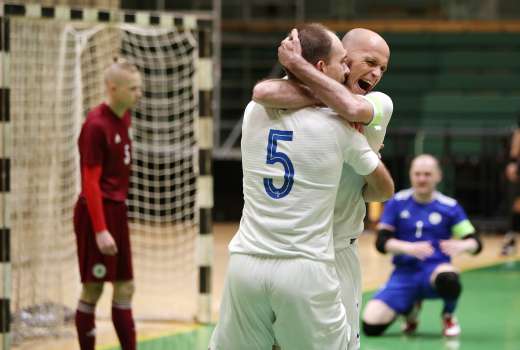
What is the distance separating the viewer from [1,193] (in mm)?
5492

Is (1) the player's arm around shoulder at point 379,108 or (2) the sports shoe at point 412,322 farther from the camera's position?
(2) the sports shoe at point 412,322

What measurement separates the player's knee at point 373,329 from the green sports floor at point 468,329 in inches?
2.3

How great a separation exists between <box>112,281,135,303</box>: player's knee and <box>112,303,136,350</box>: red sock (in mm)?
30

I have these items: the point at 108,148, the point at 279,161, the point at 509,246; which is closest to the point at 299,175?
the point at 279,161

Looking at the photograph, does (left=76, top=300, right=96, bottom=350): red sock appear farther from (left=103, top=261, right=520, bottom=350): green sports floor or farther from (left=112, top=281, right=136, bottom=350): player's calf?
(left=103, top=261, right=520, bottom=350): green sports floor

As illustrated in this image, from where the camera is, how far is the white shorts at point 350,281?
11.2 ft

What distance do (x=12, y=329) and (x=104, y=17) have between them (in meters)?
2.03

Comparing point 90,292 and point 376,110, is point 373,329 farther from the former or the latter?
point 376,110

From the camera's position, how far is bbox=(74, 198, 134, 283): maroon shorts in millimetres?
5230

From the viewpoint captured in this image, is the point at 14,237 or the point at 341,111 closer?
the point at 341,111

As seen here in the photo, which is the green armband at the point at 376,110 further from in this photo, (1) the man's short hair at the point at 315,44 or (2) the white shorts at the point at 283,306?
(2) the white shorts at the point at 283,306

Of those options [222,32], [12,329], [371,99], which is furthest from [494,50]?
[371,99]

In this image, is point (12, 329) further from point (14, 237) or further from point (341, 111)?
point (341, 111)

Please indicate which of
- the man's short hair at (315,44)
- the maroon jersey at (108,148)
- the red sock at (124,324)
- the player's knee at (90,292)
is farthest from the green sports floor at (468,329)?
the man's short hair at (315,44)
